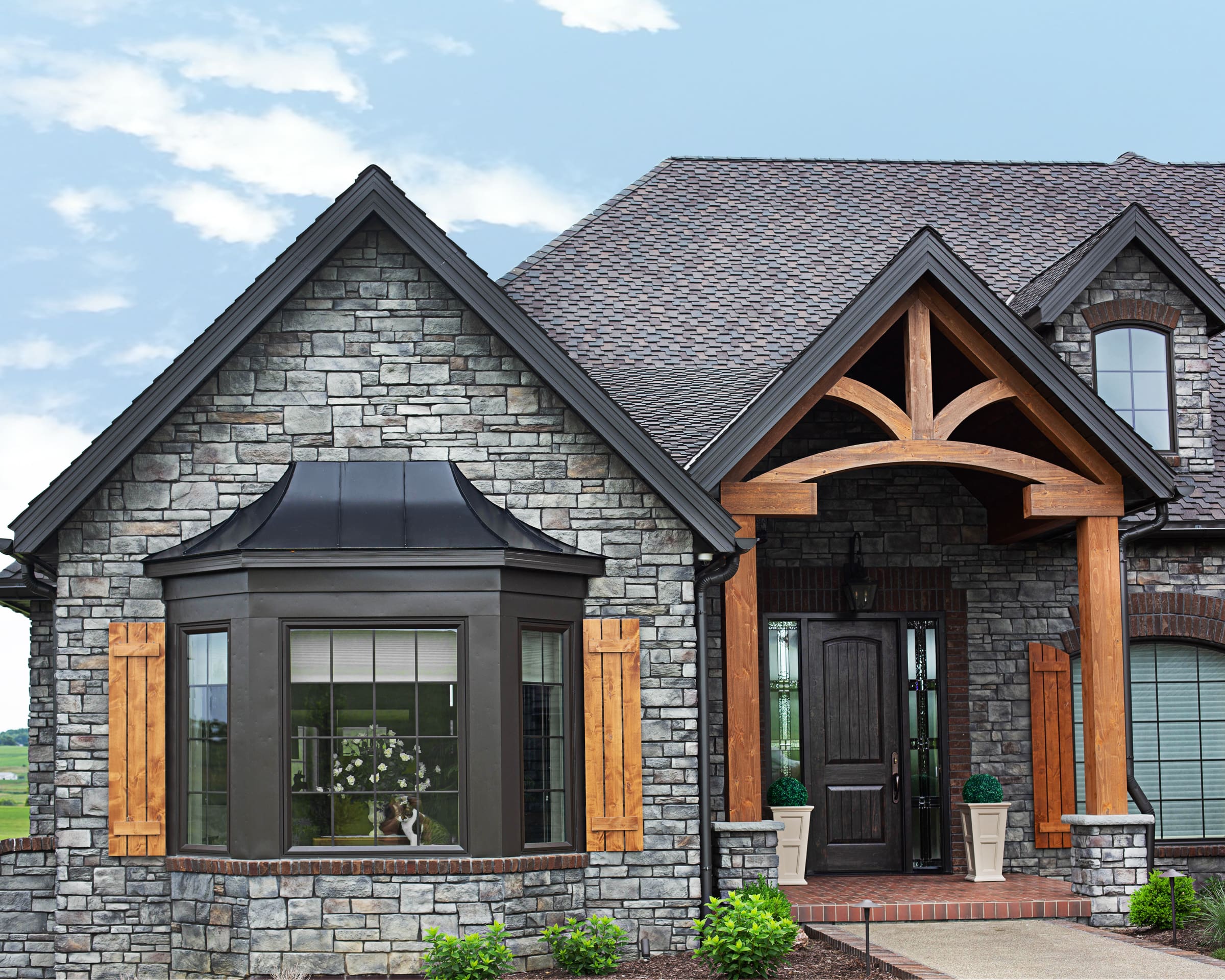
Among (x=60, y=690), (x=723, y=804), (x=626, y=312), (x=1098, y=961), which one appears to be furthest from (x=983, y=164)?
(x=60, y=690)

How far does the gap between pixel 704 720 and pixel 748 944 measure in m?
1.83

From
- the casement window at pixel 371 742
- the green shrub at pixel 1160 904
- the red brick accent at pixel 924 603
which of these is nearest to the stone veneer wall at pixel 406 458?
the casement window at pixel 371 742

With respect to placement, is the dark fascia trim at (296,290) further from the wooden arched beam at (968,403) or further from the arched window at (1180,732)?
the arched window at (1180,732)

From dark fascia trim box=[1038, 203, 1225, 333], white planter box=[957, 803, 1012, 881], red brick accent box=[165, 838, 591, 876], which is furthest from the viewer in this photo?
dark fascia trim box=[1038, 203, 1225, 333]

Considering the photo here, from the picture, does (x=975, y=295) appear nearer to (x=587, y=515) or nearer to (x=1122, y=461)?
(x=1122, y=461)

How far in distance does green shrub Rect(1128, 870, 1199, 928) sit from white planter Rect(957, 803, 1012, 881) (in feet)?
4.76

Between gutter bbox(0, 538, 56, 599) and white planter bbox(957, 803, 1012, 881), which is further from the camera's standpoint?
white planter bbox(957, 803, 1012, 881)

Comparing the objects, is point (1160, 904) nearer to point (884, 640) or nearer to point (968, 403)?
point (884, 640)

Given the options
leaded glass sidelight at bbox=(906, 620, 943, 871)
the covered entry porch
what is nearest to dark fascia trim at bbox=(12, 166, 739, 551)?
the covered entry porch

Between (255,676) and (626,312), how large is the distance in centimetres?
628

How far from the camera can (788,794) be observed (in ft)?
38.5

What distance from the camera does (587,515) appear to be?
10.2 m

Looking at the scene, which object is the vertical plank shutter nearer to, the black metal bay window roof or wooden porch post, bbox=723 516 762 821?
wooden porch post, bbox=723 516 762 821

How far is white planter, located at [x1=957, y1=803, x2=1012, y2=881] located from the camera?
1188 centimetres
